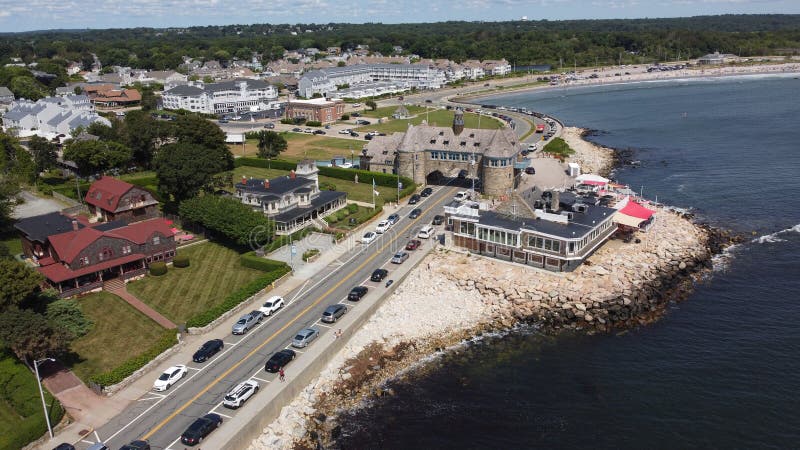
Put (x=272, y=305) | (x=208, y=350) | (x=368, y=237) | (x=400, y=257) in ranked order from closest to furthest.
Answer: (x=208, y=350)
(x=272, y=305)
(x=400, y=257)
(x=368, y=237)

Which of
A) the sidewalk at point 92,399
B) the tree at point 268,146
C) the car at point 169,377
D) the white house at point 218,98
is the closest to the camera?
the sidewalk at point 92,399

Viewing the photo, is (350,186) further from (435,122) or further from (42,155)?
(435,122)

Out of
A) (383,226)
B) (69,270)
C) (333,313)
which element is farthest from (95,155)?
(333,313)

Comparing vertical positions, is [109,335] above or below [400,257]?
below

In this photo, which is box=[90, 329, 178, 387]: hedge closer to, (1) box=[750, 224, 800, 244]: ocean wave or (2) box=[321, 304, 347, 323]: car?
(2) box=[321, 304, 347, 323]: car

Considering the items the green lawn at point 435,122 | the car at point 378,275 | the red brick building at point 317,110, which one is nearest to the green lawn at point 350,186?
the car at point 378,275

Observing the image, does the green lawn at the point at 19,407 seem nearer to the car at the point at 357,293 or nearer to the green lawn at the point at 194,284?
the green lawn at the point at 194,284

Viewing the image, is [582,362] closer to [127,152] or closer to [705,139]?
[127,152]

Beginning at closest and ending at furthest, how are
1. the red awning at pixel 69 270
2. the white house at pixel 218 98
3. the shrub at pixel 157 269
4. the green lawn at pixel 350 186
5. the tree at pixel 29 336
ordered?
the tree at pixel 29 336
the red awning at pixel 69 270
the shrub at pixel 157 269
the green lawn at pixel 350 186
the white house at pixel 218 98
